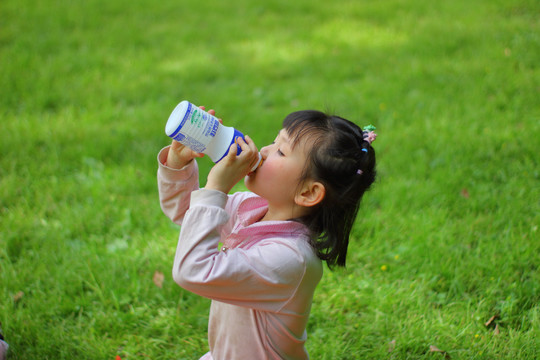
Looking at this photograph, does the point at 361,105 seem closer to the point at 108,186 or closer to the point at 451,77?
the point at 451,77

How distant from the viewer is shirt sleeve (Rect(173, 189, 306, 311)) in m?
1.36

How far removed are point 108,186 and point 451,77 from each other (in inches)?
117

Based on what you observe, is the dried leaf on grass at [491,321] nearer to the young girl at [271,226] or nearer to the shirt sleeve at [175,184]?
the young girl at [271,226]

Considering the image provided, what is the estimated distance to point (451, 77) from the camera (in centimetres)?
423

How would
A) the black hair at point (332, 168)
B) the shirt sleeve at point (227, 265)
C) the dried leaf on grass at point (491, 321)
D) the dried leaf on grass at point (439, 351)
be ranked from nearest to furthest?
1. the shirt sleeve at point (227, 265)
2. the black hair at point (332, 168)
3. the dried leaf on grass at point (439, 351)
4. the dried leaf on grass at point (491, 321)

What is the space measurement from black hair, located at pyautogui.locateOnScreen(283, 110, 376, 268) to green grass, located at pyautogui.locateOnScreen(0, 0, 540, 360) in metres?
0.71

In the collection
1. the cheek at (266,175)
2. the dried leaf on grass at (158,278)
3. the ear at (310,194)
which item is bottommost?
the dried leaf on grass at (158,278)

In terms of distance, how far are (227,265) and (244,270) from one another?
56 millimetres

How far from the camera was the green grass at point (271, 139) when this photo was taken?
221 centimetres

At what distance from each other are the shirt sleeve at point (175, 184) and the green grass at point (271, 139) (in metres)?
0.71

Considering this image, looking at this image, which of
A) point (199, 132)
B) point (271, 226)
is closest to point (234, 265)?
point (271, 226)

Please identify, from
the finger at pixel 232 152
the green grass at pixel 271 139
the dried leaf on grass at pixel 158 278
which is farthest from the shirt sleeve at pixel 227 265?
the dried leaf on grass at pixel 158 278

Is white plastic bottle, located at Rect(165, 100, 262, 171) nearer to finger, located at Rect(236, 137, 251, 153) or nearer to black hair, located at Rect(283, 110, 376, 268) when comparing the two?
finger, located at Rect(236, 137, 251, 153)

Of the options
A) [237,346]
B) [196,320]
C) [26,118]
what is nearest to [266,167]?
[237,346]
